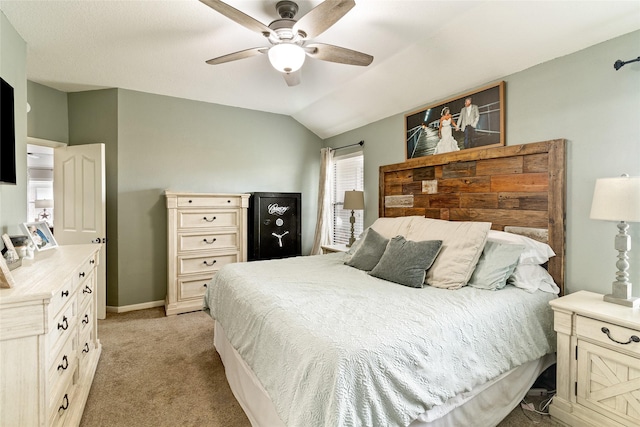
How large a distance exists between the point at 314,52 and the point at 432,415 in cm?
220

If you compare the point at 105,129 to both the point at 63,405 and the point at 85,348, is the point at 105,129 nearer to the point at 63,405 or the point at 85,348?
the point at 85,348

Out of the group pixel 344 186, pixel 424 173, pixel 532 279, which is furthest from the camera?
pixel 344 186

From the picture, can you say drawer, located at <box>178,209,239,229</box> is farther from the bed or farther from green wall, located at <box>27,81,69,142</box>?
green wall, located at <box>27,81,69,142</box>

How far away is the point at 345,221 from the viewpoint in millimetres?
4539

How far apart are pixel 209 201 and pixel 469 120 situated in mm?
2953

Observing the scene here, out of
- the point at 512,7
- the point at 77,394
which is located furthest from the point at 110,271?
the point at 512,7

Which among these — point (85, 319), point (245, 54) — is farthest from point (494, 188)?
point (85, 319)

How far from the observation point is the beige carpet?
1.83 meters

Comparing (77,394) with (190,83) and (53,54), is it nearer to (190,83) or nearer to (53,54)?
(53,54)

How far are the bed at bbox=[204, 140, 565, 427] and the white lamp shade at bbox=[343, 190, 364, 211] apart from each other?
35.1 inches

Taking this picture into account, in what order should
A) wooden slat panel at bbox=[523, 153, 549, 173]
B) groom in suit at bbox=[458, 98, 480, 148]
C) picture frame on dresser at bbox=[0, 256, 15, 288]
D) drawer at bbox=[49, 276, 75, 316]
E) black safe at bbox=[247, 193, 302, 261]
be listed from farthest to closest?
1. black safe at bbox=[247, 193, 302, 261]
2. groom in suit at bbox=[458, 98, 480, 148]
3. wooden slat panel at bbox=[523, 153, 549, 173]
4. drawer at bbox=[49, 276, 75, 316]
5. picture frame on dresser at bbox=[0, 256, 15, 288]

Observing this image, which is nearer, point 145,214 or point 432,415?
point 432,415

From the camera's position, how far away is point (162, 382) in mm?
2209

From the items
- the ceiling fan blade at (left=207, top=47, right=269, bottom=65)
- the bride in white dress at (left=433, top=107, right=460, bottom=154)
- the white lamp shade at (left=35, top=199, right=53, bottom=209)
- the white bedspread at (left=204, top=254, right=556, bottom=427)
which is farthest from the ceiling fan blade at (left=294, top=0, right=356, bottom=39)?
the white lamp shade at (left=35, top=199, right=53, bottom=209)
